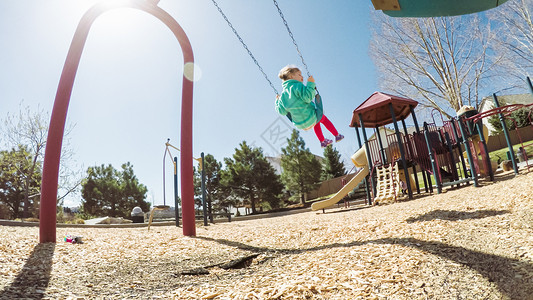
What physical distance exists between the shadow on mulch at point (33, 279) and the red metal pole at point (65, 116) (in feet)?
3.88

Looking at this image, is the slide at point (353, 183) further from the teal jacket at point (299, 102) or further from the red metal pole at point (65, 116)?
the teal jacket at point (299, 102)

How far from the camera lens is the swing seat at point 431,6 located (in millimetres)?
2194

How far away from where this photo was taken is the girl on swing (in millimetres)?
4438

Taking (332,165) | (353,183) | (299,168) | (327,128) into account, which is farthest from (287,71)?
(332,165)

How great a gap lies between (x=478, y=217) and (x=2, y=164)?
2148cm

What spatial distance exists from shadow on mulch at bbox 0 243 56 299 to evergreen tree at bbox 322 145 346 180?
27.8 meters

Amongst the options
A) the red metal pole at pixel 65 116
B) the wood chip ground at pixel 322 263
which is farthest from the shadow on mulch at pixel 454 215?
the red metal pole at pixel 65 116

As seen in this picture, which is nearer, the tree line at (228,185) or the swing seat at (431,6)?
the swing seat at (431,6)

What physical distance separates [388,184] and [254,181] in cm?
1434

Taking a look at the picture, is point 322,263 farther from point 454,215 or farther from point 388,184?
point 388,184

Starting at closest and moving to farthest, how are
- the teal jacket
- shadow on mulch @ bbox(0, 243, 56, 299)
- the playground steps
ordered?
shadow on mulch @ bbox(0, 243, 56, 299)
the teal jacket
the playground steps

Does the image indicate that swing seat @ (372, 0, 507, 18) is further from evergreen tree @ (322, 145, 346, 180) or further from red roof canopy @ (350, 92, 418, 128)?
evergreen tree @ (322, 145, 346, 180)

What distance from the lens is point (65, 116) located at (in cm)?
562

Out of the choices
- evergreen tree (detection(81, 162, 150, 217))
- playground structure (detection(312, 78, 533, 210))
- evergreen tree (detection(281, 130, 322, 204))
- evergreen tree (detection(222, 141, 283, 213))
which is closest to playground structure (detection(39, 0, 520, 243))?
playground structure (detection(312, 78, 533, 210))
